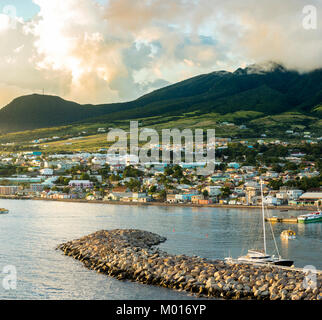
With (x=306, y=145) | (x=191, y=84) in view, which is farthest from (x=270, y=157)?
(x=191, y=84)

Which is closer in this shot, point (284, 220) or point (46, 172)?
point (284, 220)

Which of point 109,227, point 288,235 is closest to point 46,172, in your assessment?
point 109,227

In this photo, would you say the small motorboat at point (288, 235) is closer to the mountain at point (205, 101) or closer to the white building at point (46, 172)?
the white building at point (46, 172)

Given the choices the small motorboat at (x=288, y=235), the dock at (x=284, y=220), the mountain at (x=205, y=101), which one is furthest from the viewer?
the mountain at (x=205, y=101)

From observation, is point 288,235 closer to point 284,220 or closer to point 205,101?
point 284,220

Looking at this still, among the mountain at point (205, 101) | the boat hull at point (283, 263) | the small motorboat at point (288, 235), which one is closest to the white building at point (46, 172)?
the mountain at point (205, 101)
